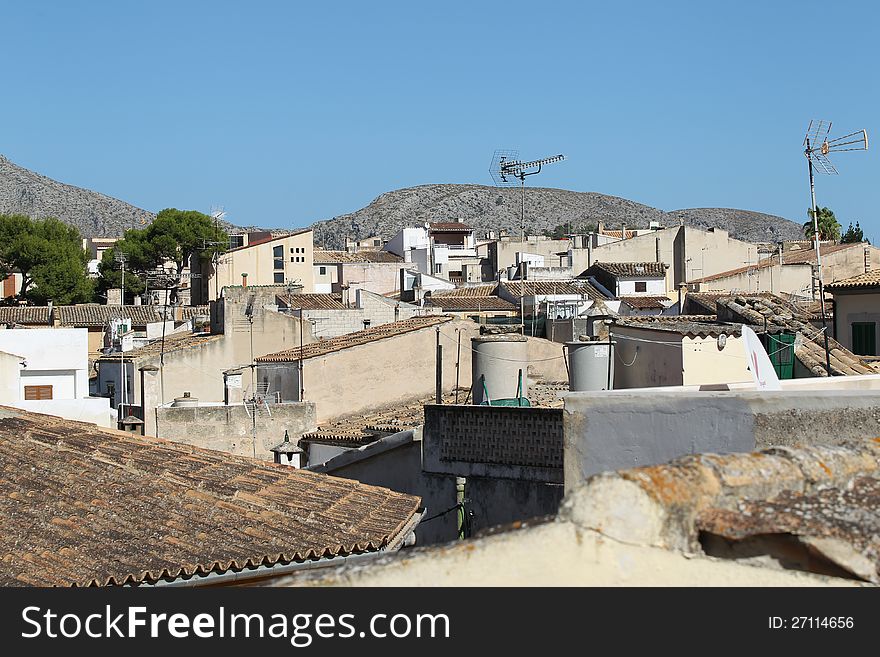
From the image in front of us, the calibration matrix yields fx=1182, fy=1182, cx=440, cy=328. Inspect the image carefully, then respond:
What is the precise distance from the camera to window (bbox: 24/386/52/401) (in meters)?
27.6

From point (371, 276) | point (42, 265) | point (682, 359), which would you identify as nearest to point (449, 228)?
point (371, 276)

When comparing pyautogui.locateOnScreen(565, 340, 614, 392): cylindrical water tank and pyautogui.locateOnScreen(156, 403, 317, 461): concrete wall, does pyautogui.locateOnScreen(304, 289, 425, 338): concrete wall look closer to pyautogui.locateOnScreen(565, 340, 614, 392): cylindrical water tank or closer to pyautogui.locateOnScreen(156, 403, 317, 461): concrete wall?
pyautogui.locateOnScreen(156, 403, 317, 461): concrete wall

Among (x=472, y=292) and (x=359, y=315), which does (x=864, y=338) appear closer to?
(x=359, y=315)

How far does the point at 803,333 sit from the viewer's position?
18.3m

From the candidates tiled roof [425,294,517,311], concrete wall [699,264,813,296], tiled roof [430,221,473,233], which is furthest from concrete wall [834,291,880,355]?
tiled roof [430,221,473,233]

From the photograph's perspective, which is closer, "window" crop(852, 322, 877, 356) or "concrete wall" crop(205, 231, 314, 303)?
"window" crop(852, 322, 877, 356)

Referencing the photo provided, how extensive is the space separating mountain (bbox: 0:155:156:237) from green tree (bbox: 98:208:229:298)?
7395cm

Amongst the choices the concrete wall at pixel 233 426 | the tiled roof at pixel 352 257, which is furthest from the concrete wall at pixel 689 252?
the concrete wall at pixel 233 426

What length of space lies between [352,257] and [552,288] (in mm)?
26028

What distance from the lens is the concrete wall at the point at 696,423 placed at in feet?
21.7

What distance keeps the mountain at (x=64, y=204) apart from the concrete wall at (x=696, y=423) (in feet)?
488

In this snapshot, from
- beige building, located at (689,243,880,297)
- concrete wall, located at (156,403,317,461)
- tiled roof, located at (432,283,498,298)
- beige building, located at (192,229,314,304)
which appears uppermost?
beige building, located at (192,229,314,304)
